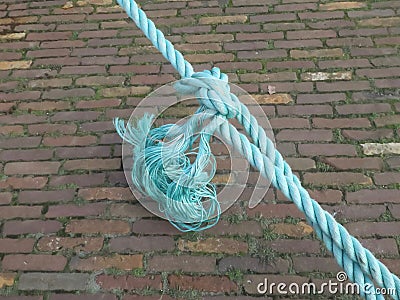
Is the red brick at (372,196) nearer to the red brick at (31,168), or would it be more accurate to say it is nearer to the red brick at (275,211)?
the red brick at (275,211)

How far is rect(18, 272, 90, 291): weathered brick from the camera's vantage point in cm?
192

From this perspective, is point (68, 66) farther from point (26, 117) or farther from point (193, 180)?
point (193, 180)

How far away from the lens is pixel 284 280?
1.88 meters

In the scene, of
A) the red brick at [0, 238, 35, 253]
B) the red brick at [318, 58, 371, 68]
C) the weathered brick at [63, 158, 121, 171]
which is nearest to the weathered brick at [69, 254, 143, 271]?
the red brick at [0, 238, 35, 253]

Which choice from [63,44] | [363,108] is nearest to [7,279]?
[63,44]

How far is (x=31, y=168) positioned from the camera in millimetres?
2375

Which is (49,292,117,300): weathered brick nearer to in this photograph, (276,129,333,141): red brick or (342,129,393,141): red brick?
(276,129,333,141): red brick

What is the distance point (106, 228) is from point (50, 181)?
436 millimetres

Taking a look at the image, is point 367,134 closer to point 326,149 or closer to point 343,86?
point 326,149

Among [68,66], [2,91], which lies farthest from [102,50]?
[2,91]

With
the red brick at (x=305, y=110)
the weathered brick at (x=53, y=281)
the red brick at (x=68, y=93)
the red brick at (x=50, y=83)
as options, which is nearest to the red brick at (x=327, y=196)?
the red brick at (x=305, y=110)

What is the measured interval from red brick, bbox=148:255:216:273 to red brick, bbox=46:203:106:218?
1.24 feet

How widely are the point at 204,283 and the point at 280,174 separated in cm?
73

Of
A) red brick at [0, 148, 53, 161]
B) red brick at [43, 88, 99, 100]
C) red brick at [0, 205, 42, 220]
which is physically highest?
red brick at [43, 88, 99, 100]
